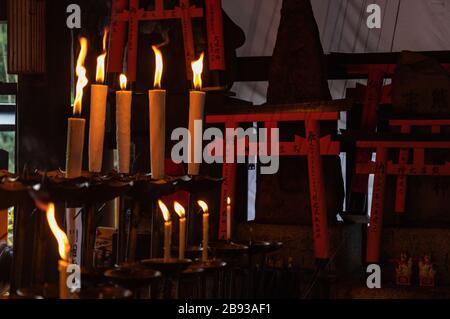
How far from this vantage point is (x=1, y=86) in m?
6.81

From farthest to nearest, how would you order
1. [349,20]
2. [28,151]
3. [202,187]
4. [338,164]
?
[349,20], [28,151], [338,164], [202,187]

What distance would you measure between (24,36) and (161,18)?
1350mm

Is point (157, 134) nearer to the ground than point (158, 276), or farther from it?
farther from it

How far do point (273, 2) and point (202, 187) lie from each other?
5647 mm

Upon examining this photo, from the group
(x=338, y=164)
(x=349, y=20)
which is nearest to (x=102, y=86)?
(x=338, y=164)

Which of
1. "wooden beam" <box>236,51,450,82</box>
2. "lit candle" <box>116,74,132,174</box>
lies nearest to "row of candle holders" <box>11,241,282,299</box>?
"lit candle" <box>116,74,132,174</box>

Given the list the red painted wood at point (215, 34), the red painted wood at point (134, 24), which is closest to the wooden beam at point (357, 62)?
the red painted wood at point (215, 34)

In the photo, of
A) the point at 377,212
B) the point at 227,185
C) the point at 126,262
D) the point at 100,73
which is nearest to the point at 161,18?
the point at 227,185

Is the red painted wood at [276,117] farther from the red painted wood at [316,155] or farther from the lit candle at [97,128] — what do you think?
the lit candle at [97,128]

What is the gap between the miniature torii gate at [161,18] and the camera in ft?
19.0

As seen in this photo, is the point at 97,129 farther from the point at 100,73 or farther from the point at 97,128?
the point at 100,73

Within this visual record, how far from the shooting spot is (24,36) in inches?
252

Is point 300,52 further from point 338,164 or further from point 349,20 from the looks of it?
point 349,20

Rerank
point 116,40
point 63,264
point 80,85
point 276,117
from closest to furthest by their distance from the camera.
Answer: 1. point 63,264
2. point 80,85
3. point 276,117
4. point 116,40
